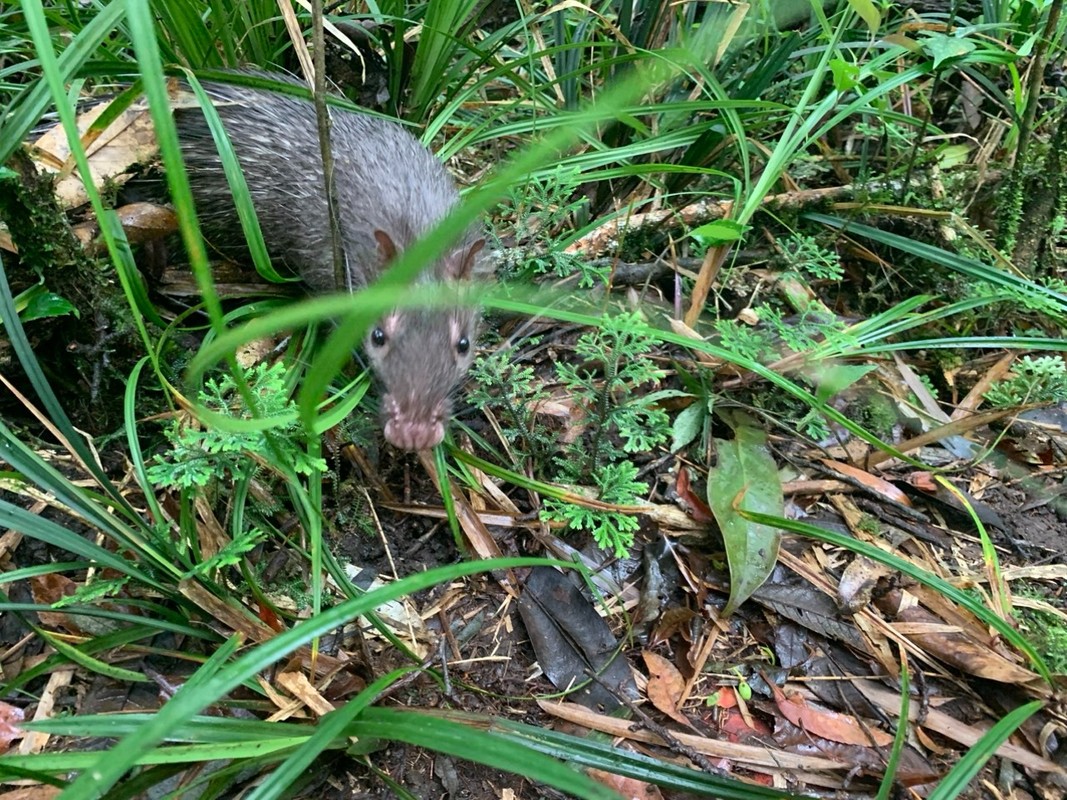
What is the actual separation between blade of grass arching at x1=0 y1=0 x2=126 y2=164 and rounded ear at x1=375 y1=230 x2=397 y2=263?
932mm

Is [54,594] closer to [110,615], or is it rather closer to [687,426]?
[110,615]

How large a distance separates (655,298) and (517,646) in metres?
1.54

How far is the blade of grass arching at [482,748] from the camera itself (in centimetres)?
116

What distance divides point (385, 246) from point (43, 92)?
3.43ft

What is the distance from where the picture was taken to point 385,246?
8.36 feet

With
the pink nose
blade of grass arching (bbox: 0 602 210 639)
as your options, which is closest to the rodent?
the pink nose

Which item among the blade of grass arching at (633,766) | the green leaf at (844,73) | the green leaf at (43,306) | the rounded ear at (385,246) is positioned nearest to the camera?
the blade of grass arching at (633,766)

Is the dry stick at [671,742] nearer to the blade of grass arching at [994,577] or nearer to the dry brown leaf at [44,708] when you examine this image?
the blade of grass arching at [994,577]

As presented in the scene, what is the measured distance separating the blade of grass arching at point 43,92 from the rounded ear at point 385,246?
93 centimetres

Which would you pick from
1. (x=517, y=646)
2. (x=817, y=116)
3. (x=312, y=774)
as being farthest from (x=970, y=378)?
(x=312, y=774)

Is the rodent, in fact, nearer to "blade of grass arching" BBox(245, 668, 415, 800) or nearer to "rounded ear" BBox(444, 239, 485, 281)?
"rounded ear" BBox(444, 239, 485, 281)

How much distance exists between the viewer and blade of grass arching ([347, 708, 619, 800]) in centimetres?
116

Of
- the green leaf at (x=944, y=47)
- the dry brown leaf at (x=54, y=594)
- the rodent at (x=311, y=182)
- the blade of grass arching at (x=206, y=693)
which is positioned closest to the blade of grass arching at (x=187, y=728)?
the blade of grass arching at (x=206, y=693)

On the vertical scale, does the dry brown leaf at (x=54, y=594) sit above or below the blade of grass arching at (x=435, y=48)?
below
